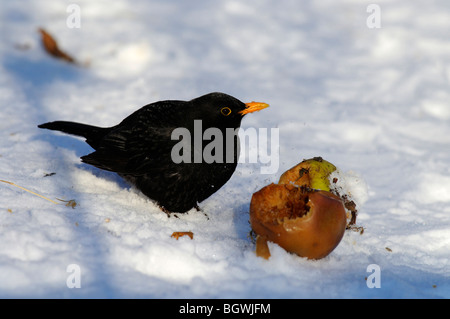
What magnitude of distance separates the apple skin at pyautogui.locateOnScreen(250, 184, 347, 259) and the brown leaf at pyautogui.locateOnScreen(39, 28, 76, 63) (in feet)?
16.9

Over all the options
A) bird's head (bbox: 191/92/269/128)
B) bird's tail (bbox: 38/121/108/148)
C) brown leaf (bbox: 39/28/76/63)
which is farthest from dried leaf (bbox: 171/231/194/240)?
brown leaf (bbox: 39/28/76/63)

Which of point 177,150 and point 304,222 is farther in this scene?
point 177,150

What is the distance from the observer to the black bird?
3.68 m

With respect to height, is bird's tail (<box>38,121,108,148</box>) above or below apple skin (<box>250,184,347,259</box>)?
above

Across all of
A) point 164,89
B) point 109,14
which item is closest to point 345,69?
point 164,89

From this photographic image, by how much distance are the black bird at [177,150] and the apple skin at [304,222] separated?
2.10ft

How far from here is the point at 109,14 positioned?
8.55 m

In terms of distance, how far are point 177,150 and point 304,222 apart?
1182mm

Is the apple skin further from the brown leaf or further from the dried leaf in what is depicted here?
the brown leaf

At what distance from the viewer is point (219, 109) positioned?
384cm

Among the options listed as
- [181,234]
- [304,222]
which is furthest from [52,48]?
[304,222]

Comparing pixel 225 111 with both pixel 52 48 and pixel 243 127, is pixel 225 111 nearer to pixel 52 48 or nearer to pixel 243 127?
pixel 243 127
